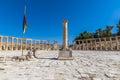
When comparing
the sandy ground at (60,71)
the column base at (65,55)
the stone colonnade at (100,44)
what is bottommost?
the sandy ground at (60,71)

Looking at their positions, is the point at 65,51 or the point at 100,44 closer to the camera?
the point at 65,51

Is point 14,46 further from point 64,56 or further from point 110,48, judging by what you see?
point 110,48

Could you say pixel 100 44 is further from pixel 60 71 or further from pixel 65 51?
pixel 60 71

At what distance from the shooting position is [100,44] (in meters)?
20.9

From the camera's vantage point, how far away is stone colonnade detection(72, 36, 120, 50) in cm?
1899

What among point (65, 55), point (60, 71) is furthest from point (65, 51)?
point (60, 71)

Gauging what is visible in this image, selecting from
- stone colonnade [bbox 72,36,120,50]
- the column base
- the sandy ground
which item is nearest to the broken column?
the column base

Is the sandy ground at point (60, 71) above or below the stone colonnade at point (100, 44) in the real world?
below

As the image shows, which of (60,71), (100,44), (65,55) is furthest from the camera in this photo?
(100,44)

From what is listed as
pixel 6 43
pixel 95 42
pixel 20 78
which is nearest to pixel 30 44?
pixel 6 43

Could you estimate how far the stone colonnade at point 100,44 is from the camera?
18991mm

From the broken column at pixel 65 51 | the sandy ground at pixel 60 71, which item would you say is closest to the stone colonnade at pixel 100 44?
the broken column at pixel 65 51

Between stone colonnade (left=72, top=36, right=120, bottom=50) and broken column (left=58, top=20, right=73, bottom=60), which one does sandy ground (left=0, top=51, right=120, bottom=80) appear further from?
stone colonnade (left=72, top=36, right=120, bottom=50)

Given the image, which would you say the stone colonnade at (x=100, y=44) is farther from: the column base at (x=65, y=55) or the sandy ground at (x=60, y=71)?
the sandy ground at (x=60, y=71)
